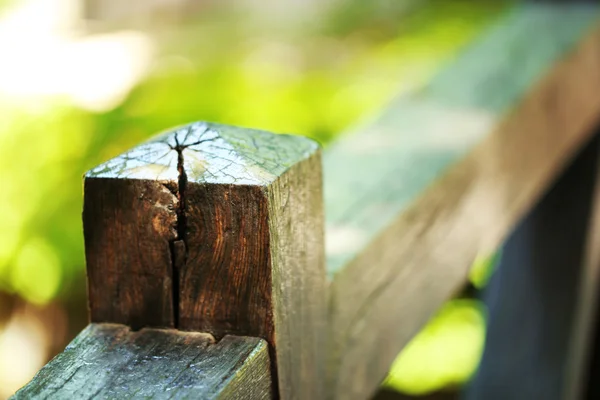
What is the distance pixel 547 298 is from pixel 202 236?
1.45 m

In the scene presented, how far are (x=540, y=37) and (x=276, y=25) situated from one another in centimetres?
299

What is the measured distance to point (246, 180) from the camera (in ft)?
1.56

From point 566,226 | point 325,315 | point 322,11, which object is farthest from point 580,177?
point 322,11

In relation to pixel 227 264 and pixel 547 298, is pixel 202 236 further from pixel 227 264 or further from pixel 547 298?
pixel 547 298

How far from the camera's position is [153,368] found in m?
0.46

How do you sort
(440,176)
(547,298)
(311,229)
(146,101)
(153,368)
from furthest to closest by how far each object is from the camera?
(146,101)
(547,298)
(440,176)
(311,229)
(153,368)

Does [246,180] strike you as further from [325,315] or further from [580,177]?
[580,177]

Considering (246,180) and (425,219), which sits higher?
(246,180)

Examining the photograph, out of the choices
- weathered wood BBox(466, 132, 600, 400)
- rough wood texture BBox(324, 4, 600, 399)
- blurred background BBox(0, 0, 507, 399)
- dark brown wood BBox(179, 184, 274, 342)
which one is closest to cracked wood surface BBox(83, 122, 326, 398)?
dark brown wood BBox(179, 184, 274, 342)

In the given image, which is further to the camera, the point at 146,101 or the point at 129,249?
the point at 146,101

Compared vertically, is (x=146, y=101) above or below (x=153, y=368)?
above

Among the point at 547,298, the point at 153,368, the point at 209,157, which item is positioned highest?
the point at 209,157

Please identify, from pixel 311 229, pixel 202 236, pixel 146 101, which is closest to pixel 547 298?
pixel 311 229

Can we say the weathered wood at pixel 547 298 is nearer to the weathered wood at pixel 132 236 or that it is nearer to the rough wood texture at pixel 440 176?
the rough wood texture at pixel 440 176
